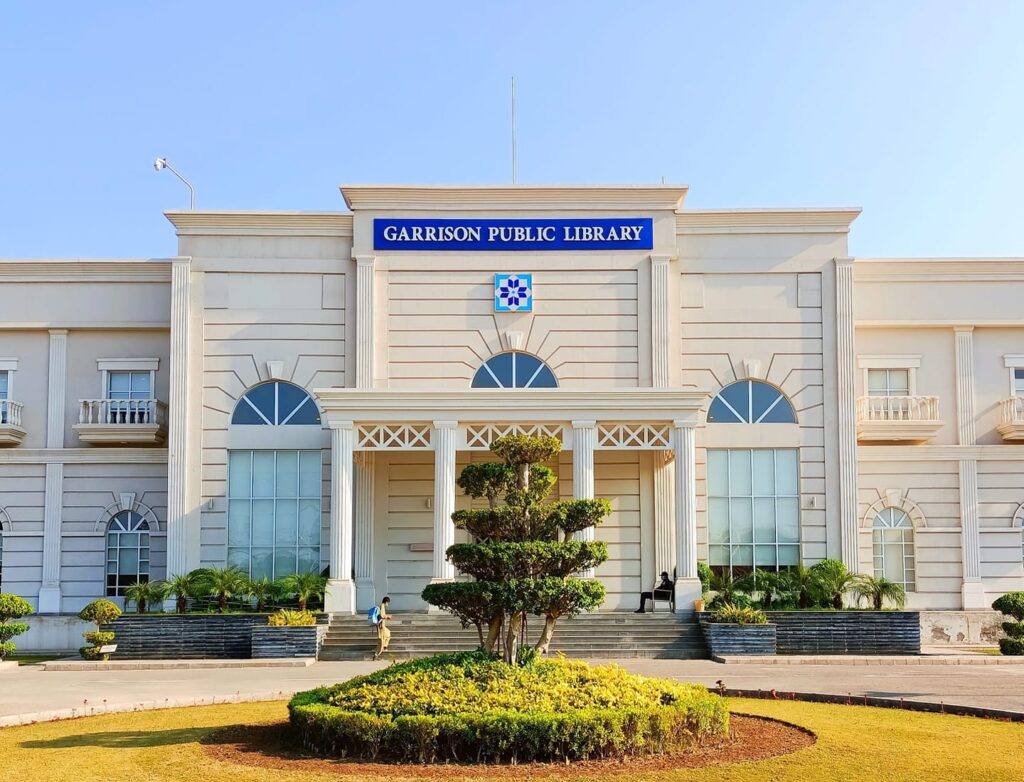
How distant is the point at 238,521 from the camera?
32.1m

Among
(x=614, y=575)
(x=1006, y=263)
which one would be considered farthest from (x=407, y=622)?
(x=1006, y=263)

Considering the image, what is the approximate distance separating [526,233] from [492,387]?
173 inches

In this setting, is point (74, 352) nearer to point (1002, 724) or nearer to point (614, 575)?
point (614, 575)

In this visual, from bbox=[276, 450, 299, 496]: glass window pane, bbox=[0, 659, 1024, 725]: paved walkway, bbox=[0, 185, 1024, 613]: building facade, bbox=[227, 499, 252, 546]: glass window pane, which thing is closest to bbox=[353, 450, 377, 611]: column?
bbox=[0, 185, 1024, 613]: building facade

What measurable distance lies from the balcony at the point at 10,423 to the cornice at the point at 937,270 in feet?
79.8

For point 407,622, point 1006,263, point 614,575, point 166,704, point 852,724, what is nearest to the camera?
point 852,724

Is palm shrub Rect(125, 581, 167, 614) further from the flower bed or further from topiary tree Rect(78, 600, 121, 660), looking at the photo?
the flower bed

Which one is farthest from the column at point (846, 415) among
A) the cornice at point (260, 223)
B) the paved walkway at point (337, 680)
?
the cornice at point (260, 223)

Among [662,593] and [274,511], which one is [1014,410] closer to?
[662,593]

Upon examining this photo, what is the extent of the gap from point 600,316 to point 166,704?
17584 millimetres

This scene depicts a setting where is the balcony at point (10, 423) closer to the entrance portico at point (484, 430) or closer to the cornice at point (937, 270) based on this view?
the entrance portico at point (484, 430)

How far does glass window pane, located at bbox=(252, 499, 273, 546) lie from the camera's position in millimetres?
32031

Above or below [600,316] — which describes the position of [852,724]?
below

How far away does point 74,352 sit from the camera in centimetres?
3453
